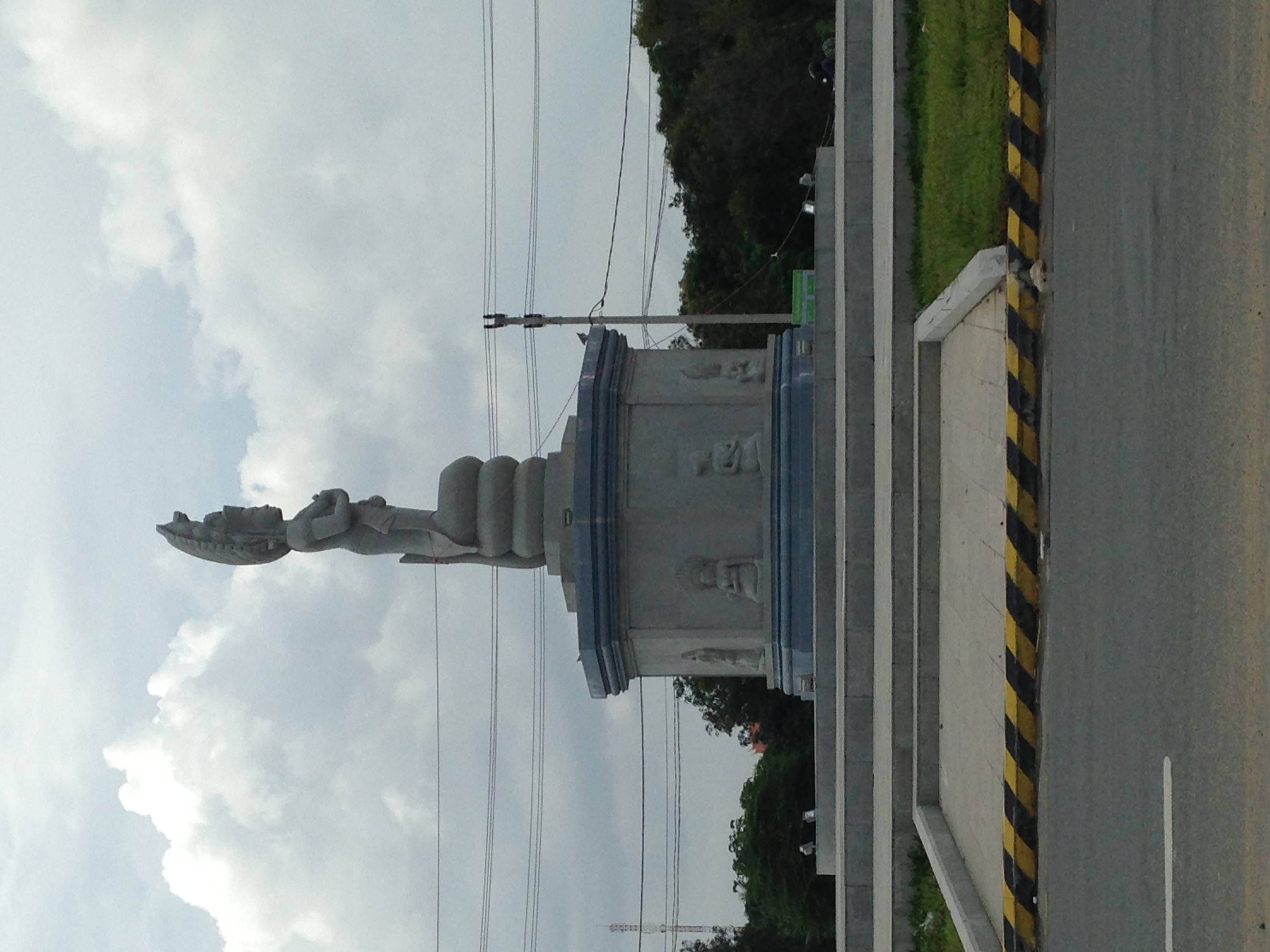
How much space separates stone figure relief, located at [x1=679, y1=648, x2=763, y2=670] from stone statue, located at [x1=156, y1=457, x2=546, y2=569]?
2.34 meters

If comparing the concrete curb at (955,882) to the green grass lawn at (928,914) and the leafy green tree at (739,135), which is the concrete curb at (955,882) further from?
the leafy green tree at (739,135)

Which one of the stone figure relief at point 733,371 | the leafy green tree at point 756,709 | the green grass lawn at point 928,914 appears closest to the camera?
the green grass lawn at point 928,914

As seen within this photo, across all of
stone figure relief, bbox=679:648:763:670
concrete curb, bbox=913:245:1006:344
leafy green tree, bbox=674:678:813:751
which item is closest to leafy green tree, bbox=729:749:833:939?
leafy green tree, bbox=674:678:813:751

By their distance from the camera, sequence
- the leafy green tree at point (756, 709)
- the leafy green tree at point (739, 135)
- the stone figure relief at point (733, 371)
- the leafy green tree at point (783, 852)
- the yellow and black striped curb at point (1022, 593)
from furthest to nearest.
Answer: the leafy green tree at point (756, 709) < the leafy green tree at point (739, 135) < the leafy green tree at point (783, 852) < the stone figure relief at point (733, 371) < the yellow and black striped curb at point (1022, 593)

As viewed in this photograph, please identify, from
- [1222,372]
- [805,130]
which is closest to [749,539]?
[1222,372]

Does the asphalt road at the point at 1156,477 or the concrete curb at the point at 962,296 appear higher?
the concrete curb at the point at 962,296

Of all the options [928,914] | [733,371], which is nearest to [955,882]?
[928,914]

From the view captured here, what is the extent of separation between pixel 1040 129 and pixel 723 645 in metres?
8.20

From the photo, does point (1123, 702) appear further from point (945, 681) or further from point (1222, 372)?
point (945, 681)

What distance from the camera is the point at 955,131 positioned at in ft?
26.6

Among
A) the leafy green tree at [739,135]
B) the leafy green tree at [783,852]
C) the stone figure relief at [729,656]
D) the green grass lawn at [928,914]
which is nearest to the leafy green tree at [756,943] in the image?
the leafy green tree at [783,852]

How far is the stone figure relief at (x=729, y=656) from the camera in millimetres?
13867

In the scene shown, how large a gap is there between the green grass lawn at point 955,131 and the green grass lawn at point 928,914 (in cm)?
460

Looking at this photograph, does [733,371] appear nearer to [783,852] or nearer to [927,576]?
[927,576]
